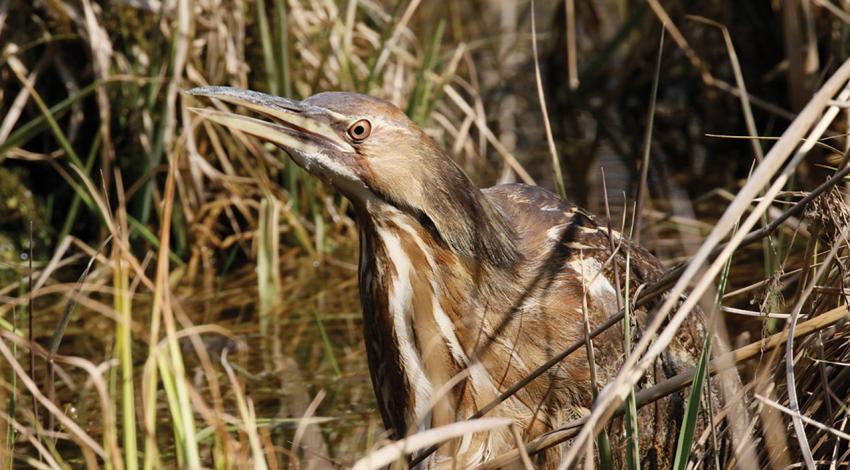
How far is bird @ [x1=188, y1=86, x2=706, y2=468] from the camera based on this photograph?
2.37m

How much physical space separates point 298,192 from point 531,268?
183 cm

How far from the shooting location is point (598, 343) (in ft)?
8.54

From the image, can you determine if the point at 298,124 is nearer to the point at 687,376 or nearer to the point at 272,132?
the point at 272,132

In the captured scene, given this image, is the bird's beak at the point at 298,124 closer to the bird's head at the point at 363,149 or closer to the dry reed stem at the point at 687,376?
the bird's head at the point at 363,149

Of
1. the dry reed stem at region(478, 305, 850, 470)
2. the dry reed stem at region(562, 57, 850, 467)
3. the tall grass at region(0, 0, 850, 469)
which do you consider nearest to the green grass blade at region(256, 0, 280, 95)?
the tall grass at region(0, 0, 850, 469)

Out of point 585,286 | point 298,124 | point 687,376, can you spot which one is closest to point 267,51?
point 298,124

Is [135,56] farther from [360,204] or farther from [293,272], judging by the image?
[360,204]

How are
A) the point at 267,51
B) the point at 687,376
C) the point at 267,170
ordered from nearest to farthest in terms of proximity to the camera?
the point at 687,376, the point at 267,51, the point at 267,170

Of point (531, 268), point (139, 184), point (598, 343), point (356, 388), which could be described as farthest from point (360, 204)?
point (139, 184)

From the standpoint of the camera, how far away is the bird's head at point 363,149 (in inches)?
92.8

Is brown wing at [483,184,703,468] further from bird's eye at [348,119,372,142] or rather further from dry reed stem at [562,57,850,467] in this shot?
dry reed stem at [562,57,850,467]

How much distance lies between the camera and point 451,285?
2475 millimetres

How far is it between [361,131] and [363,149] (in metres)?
0.03

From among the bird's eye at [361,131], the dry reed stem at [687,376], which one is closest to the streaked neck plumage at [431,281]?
the bird's eye at [361,131]
